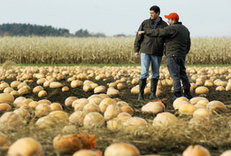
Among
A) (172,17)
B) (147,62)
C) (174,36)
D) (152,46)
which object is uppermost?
(172,17)

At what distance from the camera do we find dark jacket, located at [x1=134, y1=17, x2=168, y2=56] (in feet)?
14.7

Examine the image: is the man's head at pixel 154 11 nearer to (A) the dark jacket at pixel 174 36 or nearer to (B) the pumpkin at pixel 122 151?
(A) the dark jacket at pixel 174 36

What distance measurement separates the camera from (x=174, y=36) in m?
4.41

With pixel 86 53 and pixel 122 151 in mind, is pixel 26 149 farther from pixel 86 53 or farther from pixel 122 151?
pixel 86 53

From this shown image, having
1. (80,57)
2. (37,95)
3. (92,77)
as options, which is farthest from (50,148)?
(80,57)

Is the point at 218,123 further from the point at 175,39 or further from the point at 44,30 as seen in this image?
the point at 44,30

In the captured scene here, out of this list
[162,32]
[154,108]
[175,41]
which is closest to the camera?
[154,108]

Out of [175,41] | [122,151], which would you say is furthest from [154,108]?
[175,41]

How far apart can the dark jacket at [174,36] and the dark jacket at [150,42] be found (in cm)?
13

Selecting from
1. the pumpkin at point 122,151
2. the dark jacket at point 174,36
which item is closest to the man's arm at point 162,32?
the dark jacket at point 174,36

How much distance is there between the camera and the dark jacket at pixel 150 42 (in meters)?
4.48

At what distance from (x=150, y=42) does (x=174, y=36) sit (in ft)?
1.38

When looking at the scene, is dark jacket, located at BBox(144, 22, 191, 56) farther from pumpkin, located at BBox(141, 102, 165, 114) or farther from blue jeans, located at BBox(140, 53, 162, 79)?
pumpkin, located at BBox(141, 102, 165, 114)

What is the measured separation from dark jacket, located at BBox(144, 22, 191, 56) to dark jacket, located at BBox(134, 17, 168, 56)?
134mm
